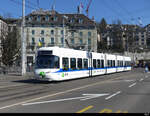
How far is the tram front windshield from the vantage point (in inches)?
715

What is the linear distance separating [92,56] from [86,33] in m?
47.2

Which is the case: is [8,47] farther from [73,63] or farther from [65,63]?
A: [65,63]

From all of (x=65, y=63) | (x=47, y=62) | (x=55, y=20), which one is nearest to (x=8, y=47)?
(x=65, y=63)

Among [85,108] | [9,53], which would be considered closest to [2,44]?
[9,53]

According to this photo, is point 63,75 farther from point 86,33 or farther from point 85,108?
point 86,33

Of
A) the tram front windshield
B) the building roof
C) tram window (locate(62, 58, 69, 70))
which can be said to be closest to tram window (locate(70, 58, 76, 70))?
tram window (locate(62, 58, 69, 70))

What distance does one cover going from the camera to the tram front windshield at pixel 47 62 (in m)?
18.2

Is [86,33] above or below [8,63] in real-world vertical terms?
above

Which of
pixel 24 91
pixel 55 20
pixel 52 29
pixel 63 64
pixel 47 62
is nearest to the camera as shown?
pixel 24 91

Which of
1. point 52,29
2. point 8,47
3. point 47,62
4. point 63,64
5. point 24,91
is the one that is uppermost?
point 52,29

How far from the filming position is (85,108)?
26.8ft

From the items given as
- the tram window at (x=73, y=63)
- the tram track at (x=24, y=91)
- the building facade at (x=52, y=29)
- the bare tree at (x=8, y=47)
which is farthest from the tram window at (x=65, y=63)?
the building facade at (x=52, y=29)

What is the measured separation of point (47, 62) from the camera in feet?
60.0

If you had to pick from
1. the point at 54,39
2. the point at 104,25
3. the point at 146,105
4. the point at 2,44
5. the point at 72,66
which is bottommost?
the point at 146,105
